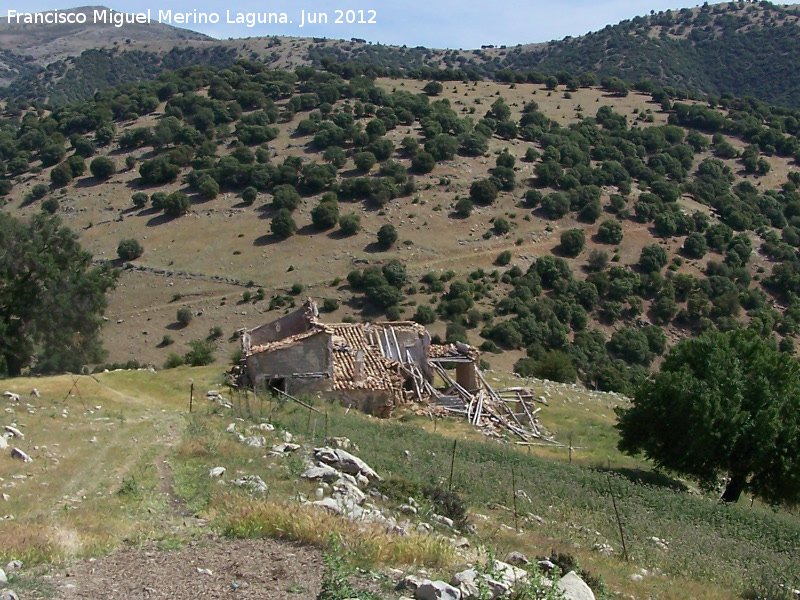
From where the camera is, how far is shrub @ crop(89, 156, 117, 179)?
3177 inches

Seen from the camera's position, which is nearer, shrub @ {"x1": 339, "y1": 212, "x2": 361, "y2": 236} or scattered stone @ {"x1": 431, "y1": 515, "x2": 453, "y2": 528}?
scattered stone @ {"x1": 431, "y1": 515, "x2": 453, "y2": 528}

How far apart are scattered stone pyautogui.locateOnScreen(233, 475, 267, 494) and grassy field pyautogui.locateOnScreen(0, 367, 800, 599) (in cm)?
20

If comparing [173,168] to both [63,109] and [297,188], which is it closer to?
[297,188]

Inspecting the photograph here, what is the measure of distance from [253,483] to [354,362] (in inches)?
610

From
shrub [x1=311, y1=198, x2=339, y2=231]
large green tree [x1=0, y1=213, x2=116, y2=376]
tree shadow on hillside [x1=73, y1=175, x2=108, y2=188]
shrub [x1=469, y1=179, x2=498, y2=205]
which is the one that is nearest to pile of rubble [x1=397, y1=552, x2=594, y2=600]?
large green tree [x1=0, y1=213, x2=116, y2=376]

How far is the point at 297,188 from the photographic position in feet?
251

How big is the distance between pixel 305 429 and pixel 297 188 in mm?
60412

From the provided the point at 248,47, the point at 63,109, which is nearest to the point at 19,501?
the point at 63,109

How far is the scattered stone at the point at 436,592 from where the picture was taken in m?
8.14

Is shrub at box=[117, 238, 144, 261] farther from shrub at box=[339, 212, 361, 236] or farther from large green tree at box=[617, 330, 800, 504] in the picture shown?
large green tree at box=[617, 330, 800, 504]

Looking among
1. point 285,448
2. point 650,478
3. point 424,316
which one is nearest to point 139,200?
point 424,316

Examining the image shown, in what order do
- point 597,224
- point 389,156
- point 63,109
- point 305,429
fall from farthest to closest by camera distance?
point 63,109, point 389,156, point 597,224, point 305,429

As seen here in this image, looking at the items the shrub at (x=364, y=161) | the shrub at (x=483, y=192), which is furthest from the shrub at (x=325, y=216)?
the shrub at (x=483, y=192)

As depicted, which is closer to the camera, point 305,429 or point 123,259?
point 305,429
